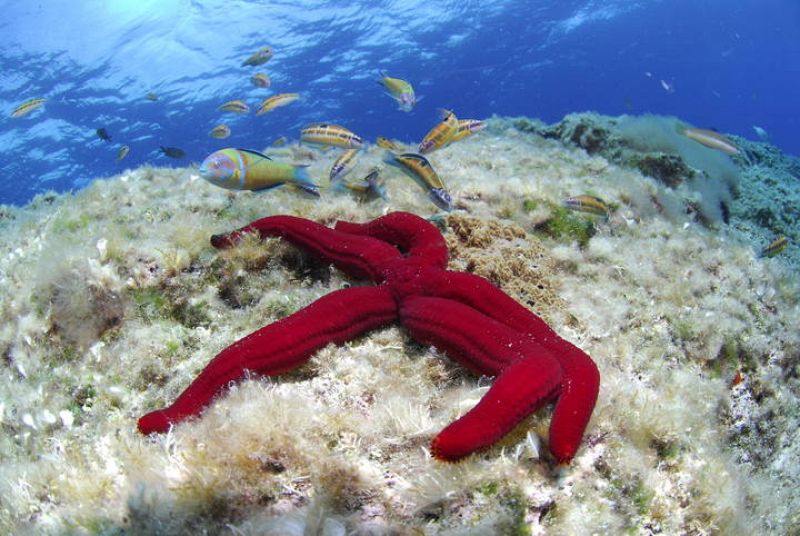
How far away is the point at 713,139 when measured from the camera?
705 cm

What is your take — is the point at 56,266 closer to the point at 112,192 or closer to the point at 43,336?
the point at 43,336

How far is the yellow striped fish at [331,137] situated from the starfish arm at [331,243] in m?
2.13

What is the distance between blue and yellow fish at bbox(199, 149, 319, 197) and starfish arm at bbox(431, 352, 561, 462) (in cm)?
263

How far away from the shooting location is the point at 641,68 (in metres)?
70.9

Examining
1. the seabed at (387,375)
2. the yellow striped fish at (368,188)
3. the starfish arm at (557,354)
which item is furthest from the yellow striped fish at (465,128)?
the starfish arm at (557,354)

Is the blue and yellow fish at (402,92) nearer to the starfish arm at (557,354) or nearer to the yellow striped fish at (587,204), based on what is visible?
the yellow striped fish at (587,204)

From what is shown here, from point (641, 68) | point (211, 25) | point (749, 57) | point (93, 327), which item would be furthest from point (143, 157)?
point (749, 57)

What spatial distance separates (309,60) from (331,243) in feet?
137

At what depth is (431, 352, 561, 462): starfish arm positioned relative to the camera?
2422mm

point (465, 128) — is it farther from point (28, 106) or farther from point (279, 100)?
point (28, 106)

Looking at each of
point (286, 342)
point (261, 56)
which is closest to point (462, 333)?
point (286, 342)

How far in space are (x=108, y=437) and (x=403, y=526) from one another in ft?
6.81

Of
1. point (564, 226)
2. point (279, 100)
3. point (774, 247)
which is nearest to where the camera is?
point (564, 226)

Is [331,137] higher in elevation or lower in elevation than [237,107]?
higher
